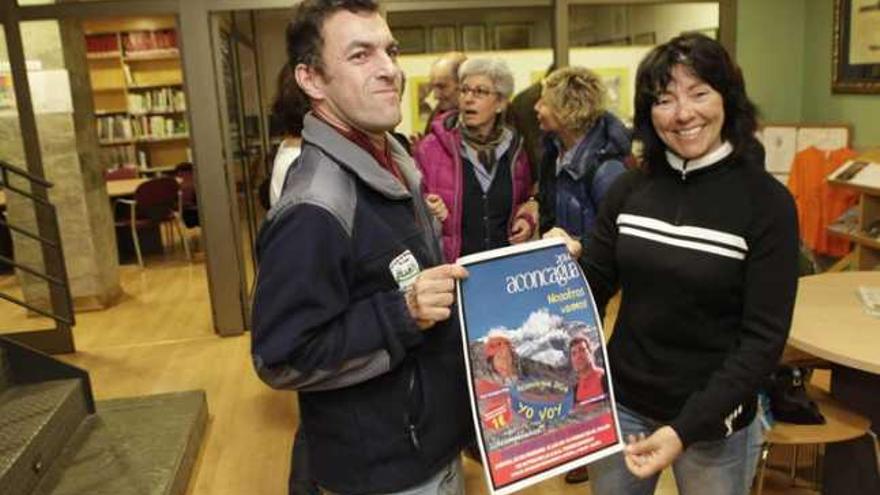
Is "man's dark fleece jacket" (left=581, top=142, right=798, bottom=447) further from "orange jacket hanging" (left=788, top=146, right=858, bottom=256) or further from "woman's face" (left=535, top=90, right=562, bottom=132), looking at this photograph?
"orange jacket hanging" (left=788, top=146, right=858, bottom=256)

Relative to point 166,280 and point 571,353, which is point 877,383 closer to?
point 571,353

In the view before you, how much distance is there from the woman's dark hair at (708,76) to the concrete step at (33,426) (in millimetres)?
2282

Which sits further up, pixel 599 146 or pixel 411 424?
pixel 599 146

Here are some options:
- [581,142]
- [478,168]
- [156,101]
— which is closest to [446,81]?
[478,168]

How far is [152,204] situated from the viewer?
21.4 feet

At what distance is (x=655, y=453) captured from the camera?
1.33 metres

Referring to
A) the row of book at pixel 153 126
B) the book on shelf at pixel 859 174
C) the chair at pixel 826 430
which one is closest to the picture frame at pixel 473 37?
the row of book at pixel 153 126

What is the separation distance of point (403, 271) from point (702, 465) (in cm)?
82

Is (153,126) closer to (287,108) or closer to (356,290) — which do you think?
(287,108)

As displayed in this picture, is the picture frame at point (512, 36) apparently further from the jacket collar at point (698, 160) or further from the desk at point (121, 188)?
the jacket collar at point (698, 160)

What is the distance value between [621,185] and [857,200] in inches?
143

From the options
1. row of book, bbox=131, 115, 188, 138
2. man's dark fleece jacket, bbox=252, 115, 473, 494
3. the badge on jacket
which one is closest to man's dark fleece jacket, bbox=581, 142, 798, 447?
man's dark fleece jacket, bbox=252, 115, 473, 494

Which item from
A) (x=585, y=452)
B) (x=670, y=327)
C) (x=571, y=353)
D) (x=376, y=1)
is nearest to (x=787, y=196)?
(x=670, y=327)

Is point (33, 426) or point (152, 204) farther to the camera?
point (152, 204)
